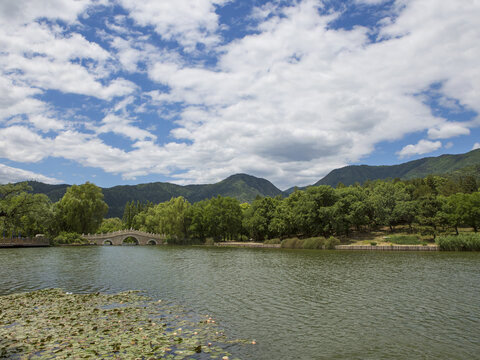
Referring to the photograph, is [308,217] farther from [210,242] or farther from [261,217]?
[210,242]

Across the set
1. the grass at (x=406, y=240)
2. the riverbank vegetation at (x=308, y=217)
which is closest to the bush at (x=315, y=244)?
the riverbank vegetation at (x=308, y=217)

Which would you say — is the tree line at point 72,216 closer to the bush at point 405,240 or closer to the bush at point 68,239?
the bush at point 68,239

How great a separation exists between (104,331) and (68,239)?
8852 cm

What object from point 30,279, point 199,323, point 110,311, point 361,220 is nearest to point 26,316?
point 110,311

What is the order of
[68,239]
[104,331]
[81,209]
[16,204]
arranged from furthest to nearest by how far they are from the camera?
[81,209]
[68,239]
[16,204]
[104,331]

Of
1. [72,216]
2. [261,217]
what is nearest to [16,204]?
[72,216]

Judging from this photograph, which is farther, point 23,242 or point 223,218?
point 223,218

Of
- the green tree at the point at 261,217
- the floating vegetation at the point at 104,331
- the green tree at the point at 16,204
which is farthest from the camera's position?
the green tree at the point at 261,217

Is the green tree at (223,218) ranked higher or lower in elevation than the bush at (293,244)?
higher

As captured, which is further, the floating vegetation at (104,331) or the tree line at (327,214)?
the tree line at (327,214)

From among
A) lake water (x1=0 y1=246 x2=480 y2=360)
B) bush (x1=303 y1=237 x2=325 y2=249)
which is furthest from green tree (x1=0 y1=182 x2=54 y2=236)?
bush (x1=303 y1=237 x2=325 y2=249)

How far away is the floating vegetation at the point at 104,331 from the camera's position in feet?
35.0

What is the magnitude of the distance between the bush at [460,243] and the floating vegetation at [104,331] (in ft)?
198

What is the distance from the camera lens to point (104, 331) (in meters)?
12.8
